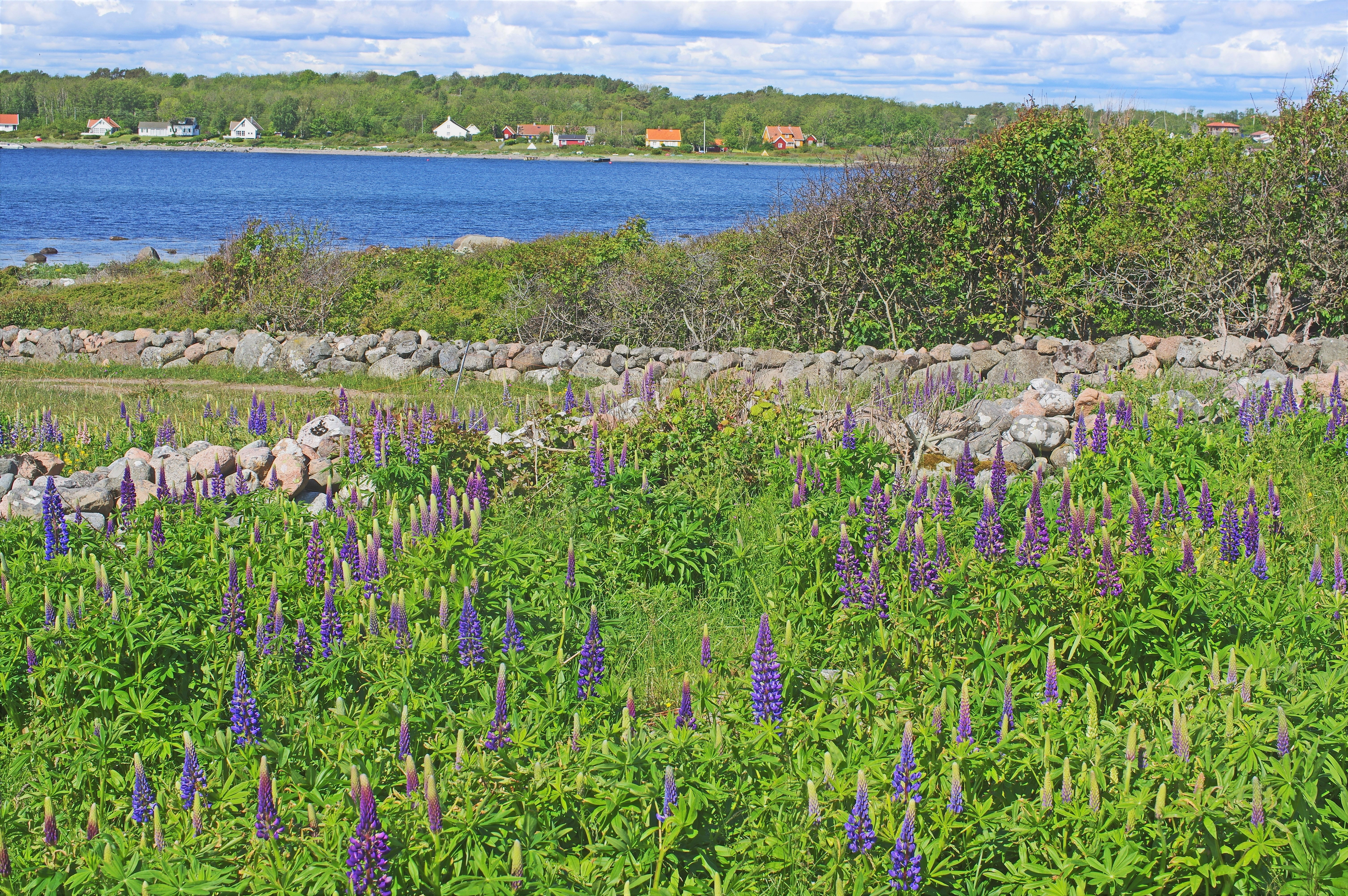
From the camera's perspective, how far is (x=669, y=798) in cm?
297

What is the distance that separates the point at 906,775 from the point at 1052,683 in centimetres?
83

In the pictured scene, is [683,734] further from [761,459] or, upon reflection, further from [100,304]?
[100,304]

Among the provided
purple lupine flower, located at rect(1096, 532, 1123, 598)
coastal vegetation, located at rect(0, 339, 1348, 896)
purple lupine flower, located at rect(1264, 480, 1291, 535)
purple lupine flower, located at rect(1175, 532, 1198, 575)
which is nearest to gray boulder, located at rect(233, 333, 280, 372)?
coastal vegetation, located at rect(0, 339, 1348, 896)

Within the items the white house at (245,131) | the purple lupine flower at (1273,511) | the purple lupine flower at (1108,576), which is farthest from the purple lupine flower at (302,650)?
the white house at (245,131)

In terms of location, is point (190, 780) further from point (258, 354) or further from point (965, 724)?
point (258, 354)

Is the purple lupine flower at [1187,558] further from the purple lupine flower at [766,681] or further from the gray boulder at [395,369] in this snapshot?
the gray boulder at [395,369]

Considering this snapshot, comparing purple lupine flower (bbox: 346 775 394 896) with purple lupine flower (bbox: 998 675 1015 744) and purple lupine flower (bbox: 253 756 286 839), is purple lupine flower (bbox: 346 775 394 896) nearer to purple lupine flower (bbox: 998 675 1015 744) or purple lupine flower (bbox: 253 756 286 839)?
purple lupine flower (bbox: 253 756 286 839)

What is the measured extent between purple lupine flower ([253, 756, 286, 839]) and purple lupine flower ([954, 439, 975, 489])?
13.6 feet

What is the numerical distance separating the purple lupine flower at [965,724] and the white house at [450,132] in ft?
612

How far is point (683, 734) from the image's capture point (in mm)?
3191

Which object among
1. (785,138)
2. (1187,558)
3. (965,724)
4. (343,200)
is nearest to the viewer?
(965,724)

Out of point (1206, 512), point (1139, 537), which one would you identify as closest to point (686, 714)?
point (1139, 537)

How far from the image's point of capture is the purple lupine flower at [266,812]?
9.86 feet

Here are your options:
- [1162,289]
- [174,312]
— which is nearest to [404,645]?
[1162,289]
